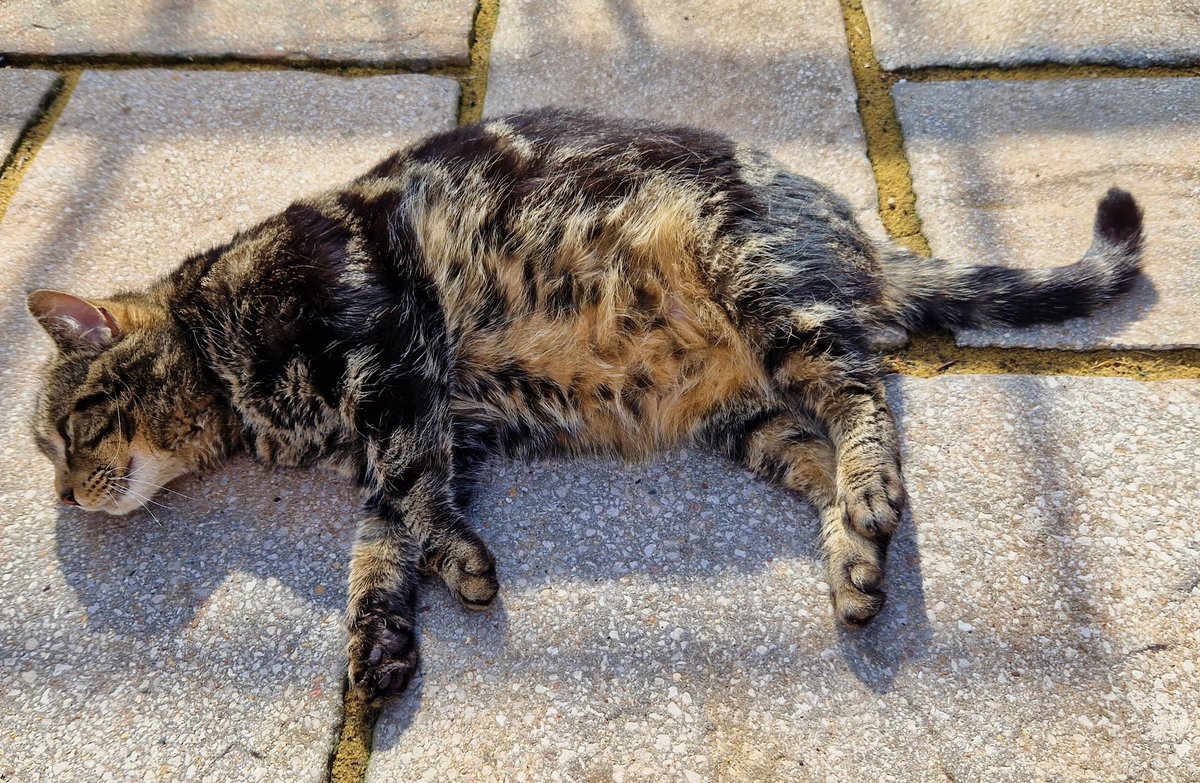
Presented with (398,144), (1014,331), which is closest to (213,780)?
(398,144)

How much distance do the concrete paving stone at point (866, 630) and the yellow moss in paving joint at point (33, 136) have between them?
1769 mm

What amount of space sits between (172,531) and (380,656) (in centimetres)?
65

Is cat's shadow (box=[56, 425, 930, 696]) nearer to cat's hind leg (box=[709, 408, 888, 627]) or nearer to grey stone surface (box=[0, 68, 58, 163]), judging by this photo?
cat's hind leg (box=[709, 408, 888, 627])

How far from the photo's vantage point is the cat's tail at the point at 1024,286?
2.01 metres

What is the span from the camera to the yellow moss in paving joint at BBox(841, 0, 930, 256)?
2291mm

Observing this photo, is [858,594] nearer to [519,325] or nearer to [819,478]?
[819,478]

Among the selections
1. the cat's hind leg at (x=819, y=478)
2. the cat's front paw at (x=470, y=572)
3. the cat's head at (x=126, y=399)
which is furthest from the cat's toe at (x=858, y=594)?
the cat's head at (x=126, y=399)

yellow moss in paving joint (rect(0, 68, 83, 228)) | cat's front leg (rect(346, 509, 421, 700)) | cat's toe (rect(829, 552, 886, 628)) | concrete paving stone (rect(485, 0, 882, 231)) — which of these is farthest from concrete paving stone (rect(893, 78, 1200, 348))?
yellow moss in paving joint (rect(0, 68, 83, 228))

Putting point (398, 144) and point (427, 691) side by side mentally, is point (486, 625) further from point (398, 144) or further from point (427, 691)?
point (398, 144)

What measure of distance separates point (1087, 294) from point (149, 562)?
2317 millimetres

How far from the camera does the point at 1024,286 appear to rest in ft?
6.64

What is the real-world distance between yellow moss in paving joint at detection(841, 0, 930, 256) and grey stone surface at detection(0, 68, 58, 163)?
2.66m

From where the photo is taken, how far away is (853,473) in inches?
71.4

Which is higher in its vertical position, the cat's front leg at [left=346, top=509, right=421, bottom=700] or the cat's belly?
the cat's belly
